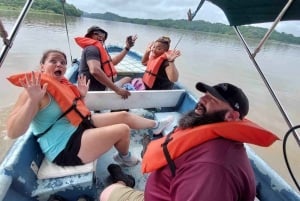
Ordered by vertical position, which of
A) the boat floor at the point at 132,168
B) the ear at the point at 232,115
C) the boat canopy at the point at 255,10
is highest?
the boat canopy at the point at 255,10

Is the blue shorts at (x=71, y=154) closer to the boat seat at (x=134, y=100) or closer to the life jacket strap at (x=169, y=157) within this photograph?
the life jacket strap at (x=169, y=157)

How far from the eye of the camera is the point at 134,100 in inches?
128

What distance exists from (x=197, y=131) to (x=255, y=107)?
653 cm

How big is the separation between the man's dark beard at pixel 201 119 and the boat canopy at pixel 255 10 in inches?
30.0

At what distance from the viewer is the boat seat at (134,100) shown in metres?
3.06

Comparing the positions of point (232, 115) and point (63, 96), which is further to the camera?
point (63, 96)

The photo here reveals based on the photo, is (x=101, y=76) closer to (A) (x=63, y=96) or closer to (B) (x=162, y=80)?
(B) (x=162, y=80)

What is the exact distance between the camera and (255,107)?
7.30m

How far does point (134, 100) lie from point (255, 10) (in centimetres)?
169

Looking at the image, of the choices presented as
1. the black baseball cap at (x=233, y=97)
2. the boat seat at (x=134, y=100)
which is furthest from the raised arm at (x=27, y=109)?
the boat seat at (x=134, y=100)

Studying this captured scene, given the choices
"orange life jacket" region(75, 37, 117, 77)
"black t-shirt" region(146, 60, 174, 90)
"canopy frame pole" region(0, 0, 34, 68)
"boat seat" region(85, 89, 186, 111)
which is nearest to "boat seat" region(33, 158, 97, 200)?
"canopy frame pole" region(0, 0, 34, 68)

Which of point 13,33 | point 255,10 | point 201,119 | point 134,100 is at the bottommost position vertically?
point 134,100

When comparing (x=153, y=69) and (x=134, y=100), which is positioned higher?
(x=153, y=69)

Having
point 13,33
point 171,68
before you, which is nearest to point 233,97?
point 13,33
